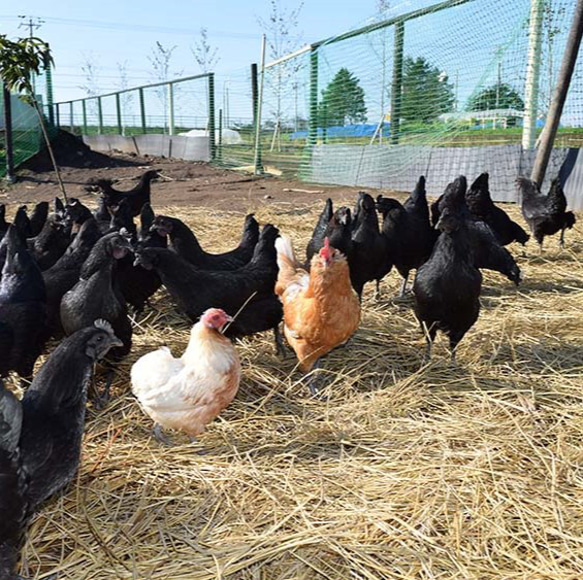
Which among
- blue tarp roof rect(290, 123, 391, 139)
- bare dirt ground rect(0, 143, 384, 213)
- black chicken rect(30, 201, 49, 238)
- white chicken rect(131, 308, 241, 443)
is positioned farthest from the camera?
blue tarp roof rect(290, 123, 391, 139)

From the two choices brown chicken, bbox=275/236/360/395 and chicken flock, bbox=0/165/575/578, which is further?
brown chicken, bbox=275/236/360/395

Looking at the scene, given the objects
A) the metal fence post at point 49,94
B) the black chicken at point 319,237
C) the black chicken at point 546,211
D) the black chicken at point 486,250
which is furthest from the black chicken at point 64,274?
the metal fence post at point 49,94

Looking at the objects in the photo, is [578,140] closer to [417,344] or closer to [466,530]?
[417,344]

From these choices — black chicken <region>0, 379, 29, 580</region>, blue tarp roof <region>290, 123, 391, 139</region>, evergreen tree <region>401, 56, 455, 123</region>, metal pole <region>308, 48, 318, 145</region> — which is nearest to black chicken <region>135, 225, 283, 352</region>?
black chicken <region>0, 379, 29, 580</region>

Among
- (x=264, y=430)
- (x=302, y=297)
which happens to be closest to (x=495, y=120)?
(x=302, y=297)

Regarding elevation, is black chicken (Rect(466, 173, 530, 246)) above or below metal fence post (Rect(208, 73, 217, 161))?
below

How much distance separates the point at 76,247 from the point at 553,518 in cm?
355

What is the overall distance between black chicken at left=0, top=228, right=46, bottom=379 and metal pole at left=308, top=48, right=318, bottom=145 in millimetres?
11331

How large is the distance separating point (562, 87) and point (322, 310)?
4631mm

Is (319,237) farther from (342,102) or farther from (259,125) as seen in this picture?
(259,125)

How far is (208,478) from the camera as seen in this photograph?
2697 millimetres

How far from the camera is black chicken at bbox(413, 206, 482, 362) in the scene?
3.74 meters

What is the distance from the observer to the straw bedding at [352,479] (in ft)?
7.15

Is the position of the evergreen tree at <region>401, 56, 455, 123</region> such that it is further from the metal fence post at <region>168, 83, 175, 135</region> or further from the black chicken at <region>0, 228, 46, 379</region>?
the metal fence post at <region>168, 83, 175, 135</region>
